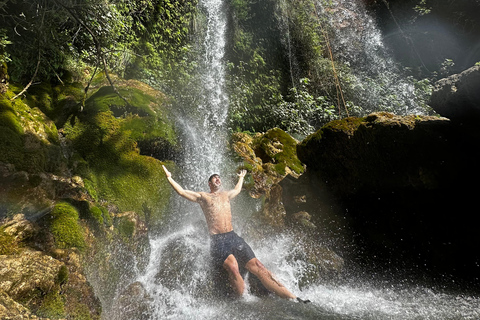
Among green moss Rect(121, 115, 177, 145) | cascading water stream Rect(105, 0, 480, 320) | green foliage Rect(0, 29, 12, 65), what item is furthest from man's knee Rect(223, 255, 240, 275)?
green foliage Rect(0, 29, 12, 65)

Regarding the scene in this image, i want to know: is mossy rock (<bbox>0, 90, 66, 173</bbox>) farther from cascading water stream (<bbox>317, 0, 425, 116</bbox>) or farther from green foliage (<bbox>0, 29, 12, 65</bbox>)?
cascading water stream (<bbox>317, 0, 425, 116</bbox>)

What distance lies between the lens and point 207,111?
8.93 metres

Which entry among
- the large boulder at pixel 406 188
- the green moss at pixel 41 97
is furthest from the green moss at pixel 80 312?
the large boulder at pixel 406 188

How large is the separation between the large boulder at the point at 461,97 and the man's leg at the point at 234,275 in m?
4.21

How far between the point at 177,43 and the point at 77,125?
5.57m

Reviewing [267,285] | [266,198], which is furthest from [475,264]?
[266,198]

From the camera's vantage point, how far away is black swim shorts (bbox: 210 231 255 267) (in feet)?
13.5

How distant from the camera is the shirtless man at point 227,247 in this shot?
12.8ft

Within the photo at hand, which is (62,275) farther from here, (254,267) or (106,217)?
(254,267)

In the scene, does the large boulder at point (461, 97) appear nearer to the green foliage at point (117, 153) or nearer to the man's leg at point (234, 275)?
the man's leg at point (234, 275)

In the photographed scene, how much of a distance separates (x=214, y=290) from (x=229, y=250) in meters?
0.67

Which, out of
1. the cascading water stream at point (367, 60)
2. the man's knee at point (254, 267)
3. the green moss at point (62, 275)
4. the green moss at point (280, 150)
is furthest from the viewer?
the cascading water stream at point (367, 60)

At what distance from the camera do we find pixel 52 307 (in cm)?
257

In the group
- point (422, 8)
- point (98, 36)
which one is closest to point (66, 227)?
point (98, 36)
